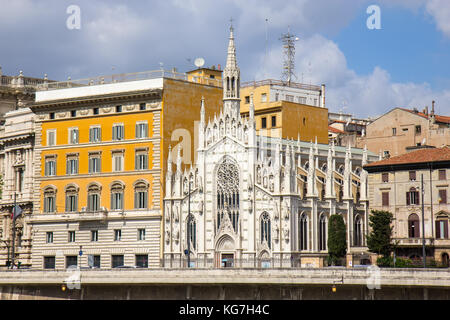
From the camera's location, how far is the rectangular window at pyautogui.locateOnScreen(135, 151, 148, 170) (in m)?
103

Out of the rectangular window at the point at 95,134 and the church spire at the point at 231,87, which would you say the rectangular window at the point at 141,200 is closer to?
the rectangular window at the point at 95,134

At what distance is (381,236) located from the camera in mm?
92812

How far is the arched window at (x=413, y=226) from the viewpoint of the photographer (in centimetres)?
9462

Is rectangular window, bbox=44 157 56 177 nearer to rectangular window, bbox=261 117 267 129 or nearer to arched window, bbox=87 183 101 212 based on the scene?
arched window, bbox=87 183 101 212

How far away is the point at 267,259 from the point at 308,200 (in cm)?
901

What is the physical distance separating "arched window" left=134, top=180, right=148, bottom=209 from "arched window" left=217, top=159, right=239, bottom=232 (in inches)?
319

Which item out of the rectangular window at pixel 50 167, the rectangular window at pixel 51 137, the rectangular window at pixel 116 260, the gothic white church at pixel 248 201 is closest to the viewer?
the gothic white church at pixel 248 201

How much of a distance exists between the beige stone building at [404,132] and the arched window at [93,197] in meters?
32.7

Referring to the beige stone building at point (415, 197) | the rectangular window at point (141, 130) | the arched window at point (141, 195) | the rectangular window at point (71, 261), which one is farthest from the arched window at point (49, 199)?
the beige stone building at point (415, 197)

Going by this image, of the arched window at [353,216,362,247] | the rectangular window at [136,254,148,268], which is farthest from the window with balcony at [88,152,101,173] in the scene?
the arched window at [353,216,362,247]

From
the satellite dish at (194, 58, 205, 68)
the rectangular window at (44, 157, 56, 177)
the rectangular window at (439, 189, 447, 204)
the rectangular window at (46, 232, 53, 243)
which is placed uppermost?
the satellite dish at (194, 58, 205, 68)

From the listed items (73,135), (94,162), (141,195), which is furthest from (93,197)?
(73,135)

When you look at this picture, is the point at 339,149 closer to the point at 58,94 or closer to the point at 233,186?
the point at 233,186

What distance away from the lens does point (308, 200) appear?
96688mm
